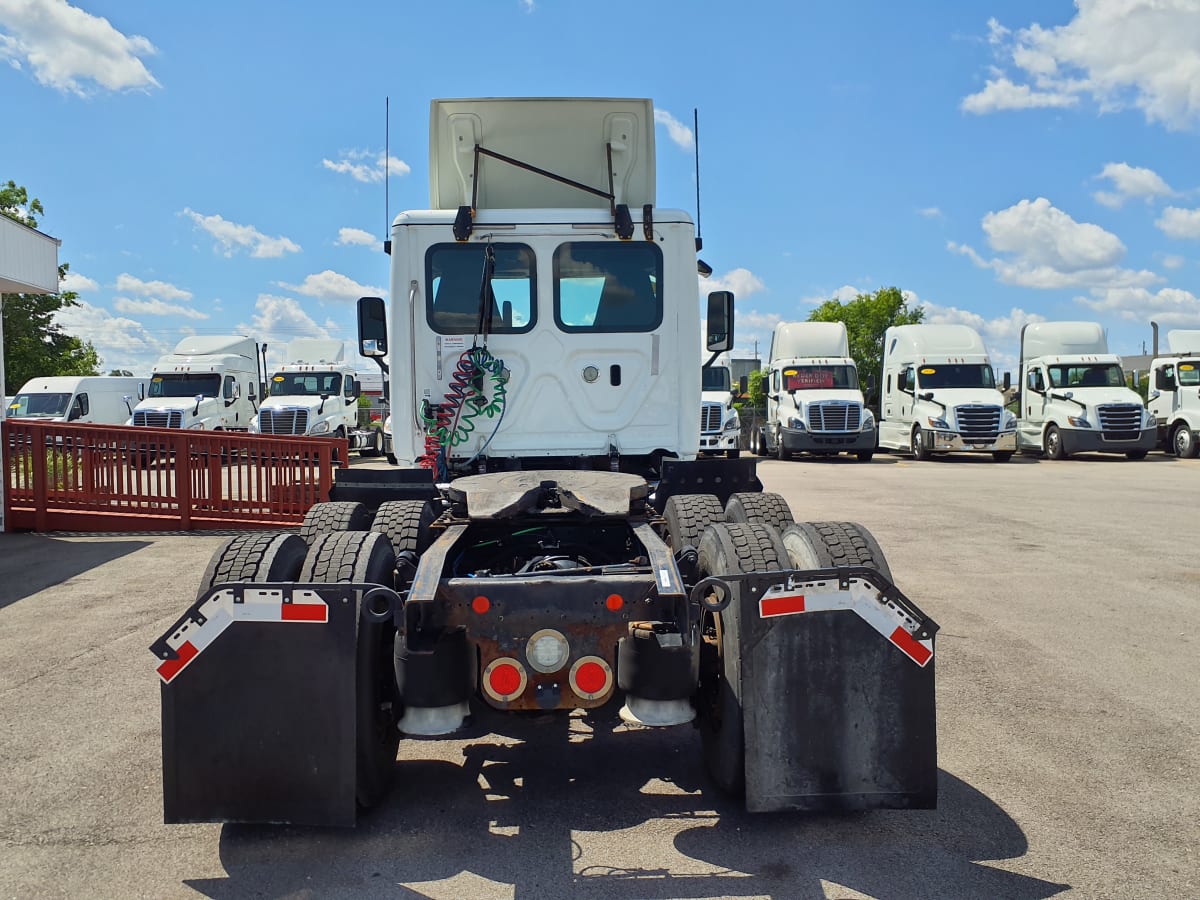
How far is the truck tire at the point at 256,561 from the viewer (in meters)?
3.54

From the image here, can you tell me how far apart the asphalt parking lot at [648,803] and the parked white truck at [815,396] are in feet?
61.8

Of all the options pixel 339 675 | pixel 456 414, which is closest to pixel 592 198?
pixel 456 414

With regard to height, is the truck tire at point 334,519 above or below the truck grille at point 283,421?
below

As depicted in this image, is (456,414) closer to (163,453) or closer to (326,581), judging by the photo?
(326,581)

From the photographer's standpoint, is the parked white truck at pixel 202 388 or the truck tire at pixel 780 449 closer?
the parked white truck at pixel 202 388

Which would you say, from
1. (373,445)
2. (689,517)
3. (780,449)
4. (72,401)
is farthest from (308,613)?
(373,445)

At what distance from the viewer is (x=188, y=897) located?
3.10m

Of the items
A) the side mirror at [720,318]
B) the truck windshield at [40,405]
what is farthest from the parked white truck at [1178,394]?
the truck windshield at [40,405]

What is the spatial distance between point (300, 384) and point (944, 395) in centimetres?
1790

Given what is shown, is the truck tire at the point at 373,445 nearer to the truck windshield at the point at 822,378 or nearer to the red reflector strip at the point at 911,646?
the truck windshield at the point at 822,378

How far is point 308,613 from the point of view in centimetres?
332

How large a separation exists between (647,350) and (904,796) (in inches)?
139

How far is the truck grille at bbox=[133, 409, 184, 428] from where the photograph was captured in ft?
80.6

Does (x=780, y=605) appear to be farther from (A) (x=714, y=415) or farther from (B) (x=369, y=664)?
(A) (x=714, y=415)
